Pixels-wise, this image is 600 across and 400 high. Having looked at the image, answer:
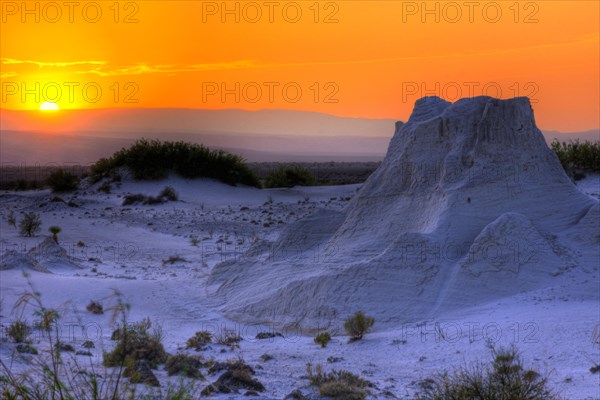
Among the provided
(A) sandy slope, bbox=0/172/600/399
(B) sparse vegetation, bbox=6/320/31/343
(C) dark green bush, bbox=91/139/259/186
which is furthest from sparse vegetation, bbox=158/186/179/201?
(B) sparse vegetation, bbox=6/320/31/343

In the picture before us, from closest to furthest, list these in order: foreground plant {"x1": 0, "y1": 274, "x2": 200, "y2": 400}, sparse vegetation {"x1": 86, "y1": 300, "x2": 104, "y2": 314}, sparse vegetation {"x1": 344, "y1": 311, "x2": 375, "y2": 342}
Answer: foreground plant {"x1": 0, "y1": 274, "x2": 200, "y2": 400}, sparse vegetation {"x1": 344, "y1": 311, "x2": 375, "y2": 342}, sparse vegetation {"x1": 86, "y1": 300, "x2": 104, "y2": 314}

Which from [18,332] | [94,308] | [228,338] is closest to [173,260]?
[94,308]

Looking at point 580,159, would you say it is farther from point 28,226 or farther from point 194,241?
point 28,226

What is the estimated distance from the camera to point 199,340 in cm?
962

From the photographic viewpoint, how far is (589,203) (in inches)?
456

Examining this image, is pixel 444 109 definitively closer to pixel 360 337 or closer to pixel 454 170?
pixel 454 170

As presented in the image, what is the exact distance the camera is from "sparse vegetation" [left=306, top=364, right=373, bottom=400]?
6906 mm

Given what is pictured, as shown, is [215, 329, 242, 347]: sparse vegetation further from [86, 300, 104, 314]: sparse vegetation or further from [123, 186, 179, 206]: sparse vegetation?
[123, 186, 179, 206]: sparse vegetation

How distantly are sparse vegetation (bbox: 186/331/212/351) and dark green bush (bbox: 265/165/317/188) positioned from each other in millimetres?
28578

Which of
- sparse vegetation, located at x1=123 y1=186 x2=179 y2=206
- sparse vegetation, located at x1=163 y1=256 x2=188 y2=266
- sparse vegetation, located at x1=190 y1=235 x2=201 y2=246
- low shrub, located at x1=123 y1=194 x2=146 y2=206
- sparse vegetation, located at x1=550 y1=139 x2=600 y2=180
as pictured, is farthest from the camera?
low shrub, located at x1=123 y1=194 x2=146 y2=206

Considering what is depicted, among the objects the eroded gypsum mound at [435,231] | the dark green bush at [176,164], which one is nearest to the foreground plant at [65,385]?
the eroded gypsum mound at [435,231]

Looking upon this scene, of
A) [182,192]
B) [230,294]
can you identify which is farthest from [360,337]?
[182,192]

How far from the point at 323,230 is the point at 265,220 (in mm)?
12380

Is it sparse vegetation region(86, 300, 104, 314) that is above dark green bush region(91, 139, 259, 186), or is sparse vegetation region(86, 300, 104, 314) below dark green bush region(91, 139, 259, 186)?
below
